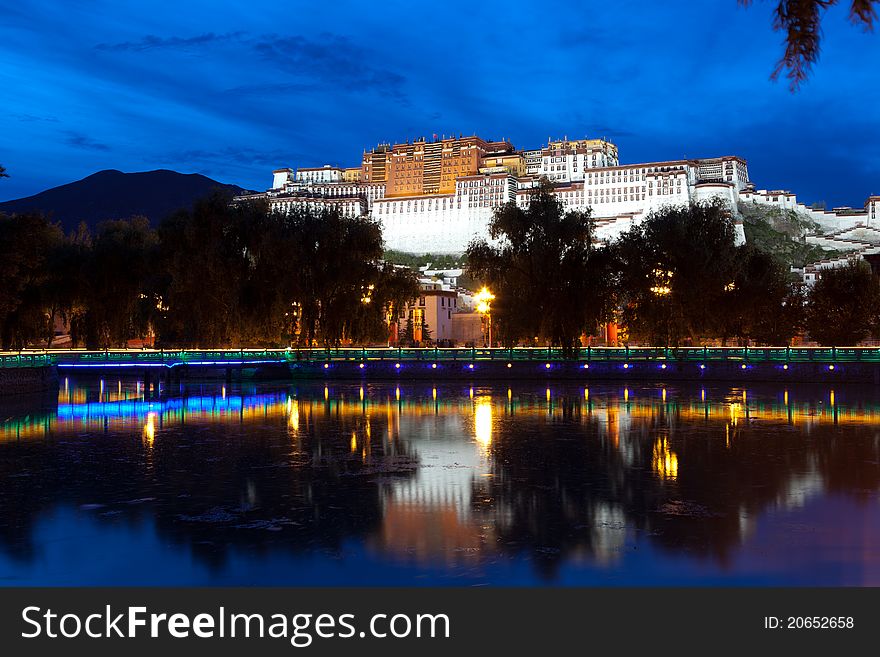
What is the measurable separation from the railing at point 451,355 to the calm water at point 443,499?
1860 centimetres

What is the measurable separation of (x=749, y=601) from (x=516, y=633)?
2418 millimetres

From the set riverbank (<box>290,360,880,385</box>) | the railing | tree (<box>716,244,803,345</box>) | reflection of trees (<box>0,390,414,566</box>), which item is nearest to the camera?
reflection of trees (<box>0,390,414,566</box>)

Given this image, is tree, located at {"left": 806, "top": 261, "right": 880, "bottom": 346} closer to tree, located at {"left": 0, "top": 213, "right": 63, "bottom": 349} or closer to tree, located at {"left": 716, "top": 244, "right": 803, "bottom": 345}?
tree, located at {"left": 716, "top": 244, "right": 803, "bottom": 345}

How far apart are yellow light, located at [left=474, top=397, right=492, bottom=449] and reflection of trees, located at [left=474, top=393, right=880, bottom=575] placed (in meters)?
0.39

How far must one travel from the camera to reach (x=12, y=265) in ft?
136

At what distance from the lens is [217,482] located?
1591cm

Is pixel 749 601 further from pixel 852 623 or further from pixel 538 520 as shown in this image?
pixel 538 520

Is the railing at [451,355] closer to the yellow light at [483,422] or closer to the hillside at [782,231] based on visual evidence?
the yellow light at [483,422]

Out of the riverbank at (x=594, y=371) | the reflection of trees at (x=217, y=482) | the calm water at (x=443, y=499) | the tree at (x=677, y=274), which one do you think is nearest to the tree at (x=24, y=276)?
the riverbank at (x=594, y=371)

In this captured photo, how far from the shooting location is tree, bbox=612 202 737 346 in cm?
5181

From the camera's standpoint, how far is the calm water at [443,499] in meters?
10.1

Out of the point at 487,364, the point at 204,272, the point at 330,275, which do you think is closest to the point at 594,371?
the point at 487,364

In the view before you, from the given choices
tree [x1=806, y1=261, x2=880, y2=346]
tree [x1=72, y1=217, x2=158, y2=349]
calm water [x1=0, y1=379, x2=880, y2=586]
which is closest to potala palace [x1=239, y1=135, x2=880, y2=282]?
tree [x1=806, y1=261, x2=880, y2=346]

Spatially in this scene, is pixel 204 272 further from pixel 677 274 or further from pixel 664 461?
pixel 664 461
